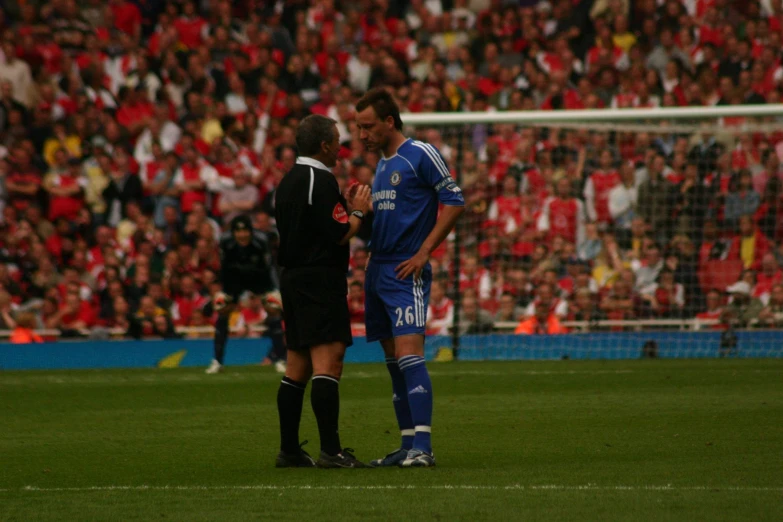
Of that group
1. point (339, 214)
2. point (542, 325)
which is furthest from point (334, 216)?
point (542, 325)

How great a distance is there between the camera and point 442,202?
7.04 metres

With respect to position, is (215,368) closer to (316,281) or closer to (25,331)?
(25,331)

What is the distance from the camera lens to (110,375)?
48.1 feet

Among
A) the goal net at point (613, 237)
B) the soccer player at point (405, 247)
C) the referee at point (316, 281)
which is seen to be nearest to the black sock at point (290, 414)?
the referee at point (316, 281)

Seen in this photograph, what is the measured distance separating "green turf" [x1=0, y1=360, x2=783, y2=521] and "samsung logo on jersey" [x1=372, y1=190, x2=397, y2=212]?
4.98ft

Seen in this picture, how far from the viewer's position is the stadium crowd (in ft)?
55.0

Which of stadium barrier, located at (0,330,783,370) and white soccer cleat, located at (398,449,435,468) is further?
stadium barrier, located at (0,330,783,370)

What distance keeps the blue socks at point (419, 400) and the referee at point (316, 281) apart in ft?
1.24

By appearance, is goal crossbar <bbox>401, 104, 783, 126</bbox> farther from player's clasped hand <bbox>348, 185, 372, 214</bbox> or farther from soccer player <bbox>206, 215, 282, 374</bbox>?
player's clasped hand <bbox>348, 185, 372, 214</bbox>

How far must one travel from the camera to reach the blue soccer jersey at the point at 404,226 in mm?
7152

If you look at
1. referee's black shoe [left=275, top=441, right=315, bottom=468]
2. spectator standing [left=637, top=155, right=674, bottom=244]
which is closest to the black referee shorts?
referee's black shoe [left=275, top=441, right=315, bottom=468]

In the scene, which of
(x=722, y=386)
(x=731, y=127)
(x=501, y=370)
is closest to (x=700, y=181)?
(x=731, y=127)

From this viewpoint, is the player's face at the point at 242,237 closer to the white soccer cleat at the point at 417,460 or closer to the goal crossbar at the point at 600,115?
the goal crossbar at the point at 600,115

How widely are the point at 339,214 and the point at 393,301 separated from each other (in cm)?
58
